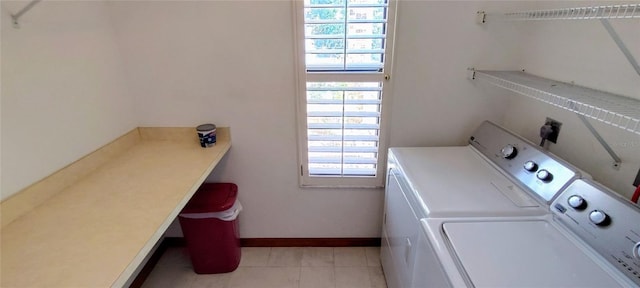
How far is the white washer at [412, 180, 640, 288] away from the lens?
886 mm

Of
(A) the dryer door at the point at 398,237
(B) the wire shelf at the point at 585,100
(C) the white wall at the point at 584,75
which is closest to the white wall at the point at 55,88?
(A) the dryer door at the point at 398,237

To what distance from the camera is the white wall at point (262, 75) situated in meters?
A: 1.71

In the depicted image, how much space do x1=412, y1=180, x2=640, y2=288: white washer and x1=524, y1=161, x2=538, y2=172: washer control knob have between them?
0.65 feet

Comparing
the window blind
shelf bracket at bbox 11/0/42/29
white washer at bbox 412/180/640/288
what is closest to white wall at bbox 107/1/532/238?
the window blind

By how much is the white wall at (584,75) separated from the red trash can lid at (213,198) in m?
1.82

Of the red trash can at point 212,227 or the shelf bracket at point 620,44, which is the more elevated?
the shelf bracket at point 620,44

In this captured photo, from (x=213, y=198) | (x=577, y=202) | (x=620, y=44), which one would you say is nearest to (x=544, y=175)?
(x=577, y=202)

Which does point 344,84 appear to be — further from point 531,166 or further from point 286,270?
point 286,270

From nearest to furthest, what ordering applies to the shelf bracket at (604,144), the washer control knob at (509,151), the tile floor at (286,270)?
the shelf bracket at (604,144)
the washer control knob at (509,151)
the tile floor at (286,270)

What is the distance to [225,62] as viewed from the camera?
5.94 feet

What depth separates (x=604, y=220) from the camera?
965 millimetres

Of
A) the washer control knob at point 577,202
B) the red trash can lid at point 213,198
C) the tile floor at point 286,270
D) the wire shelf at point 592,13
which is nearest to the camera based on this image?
the wire shelf at point 592,13

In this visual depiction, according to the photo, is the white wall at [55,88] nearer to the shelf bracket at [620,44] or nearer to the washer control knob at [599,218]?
the washer control knob at [599,218]

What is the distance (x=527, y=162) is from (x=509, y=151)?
13cm
